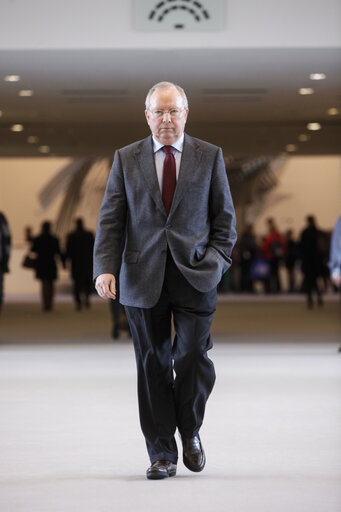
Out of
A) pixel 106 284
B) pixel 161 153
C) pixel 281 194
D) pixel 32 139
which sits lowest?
pixel 106 284

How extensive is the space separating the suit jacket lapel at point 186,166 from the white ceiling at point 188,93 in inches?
234

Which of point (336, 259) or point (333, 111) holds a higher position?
point (333, 111)

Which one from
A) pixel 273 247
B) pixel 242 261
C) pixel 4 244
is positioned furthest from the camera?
pixel 242 261

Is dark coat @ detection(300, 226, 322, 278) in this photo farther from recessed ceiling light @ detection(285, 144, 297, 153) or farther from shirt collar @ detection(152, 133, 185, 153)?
shirt collar @ detection(152, 133, 185, 153)

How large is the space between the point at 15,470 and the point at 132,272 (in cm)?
119

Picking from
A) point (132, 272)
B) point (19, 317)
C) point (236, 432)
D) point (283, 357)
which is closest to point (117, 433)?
point (236, 432)

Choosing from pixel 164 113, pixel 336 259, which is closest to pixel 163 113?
pixel 164 113

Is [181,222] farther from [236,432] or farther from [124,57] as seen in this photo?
[124,57]

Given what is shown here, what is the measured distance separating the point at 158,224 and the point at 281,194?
27.2 metres

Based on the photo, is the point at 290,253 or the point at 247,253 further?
the point at 247,253

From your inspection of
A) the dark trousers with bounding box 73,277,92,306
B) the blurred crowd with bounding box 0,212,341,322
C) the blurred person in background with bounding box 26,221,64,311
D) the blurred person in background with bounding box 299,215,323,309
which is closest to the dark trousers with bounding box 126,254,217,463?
the blurred crowd with bounding box 0,212,341,322

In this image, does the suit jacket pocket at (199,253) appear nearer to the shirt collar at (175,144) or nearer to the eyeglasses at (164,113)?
the shirt collar at (175,144)

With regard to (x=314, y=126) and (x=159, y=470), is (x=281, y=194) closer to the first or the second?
(x=314, y=126)

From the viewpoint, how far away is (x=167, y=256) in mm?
4730
